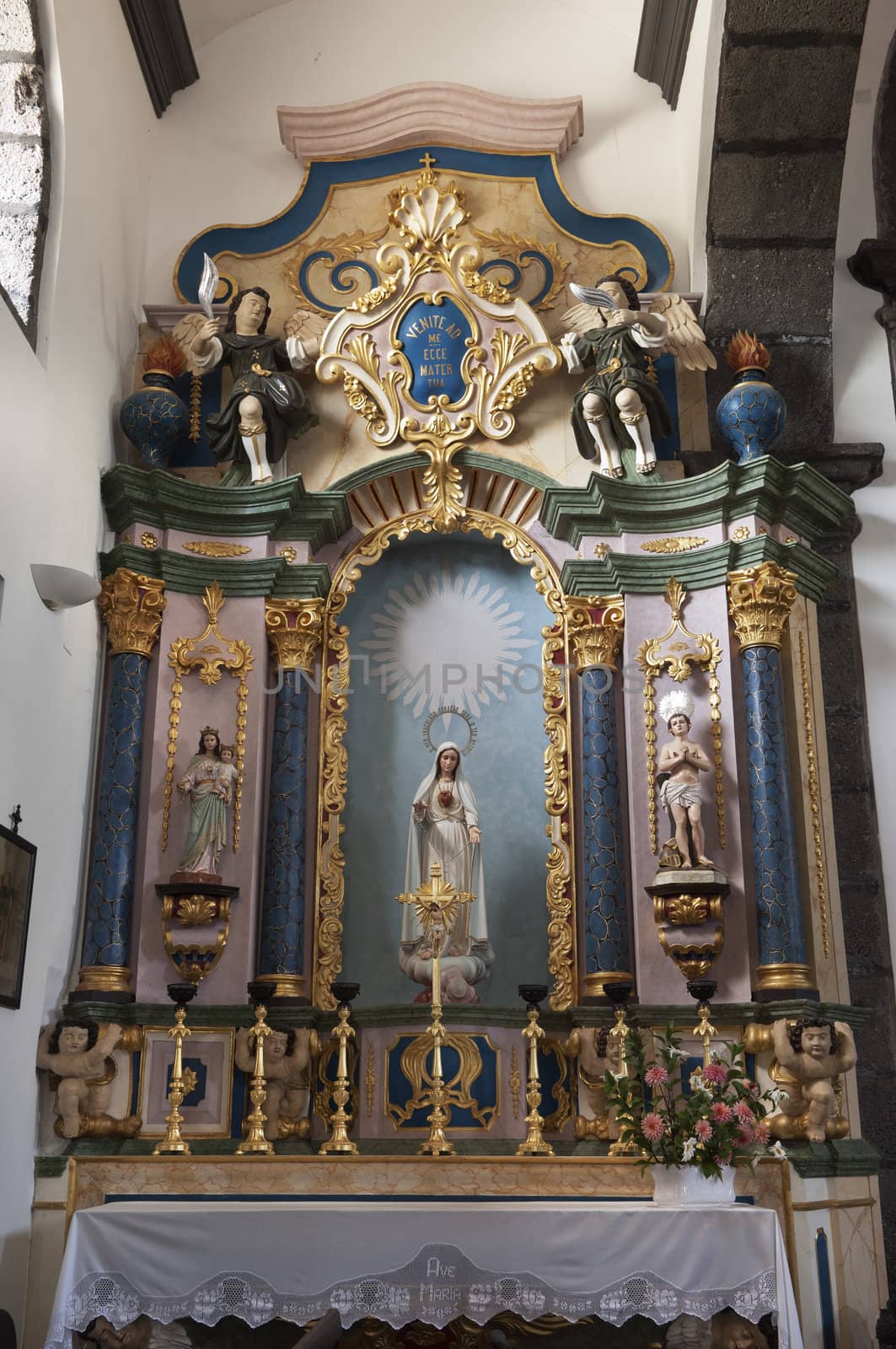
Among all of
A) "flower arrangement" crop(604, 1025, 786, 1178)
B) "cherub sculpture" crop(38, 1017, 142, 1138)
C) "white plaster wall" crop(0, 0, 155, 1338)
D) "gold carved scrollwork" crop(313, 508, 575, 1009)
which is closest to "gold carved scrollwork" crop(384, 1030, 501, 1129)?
"gold carved scrollwork" crop(313, 508, 575, 1009)

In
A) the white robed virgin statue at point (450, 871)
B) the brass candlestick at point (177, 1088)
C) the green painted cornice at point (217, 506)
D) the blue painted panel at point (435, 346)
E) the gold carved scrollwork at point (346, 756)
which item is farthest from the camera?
the blue painted panel at point (435, 346)

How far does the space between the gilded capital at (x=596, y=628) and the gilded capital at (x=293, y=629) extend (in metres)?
1.39

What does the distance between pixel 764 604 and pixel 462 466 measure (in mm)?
1903

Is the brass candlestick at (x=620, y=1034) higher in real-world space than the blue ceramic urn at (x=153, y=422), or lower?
lower

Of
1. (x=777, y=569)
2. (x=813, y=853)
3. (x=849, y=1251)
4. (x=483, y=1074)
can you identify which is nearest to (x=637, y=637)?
(x=777, y=569)

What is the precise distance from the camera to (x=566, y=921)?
747 cm

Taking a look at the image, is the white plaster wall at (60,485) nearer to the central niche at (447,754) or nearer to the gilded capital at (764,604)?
the central niche at (447,754)

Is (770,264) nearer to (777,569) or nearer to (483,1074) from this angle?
(777,569)

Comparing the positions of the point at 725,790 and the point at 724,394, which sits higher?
the point at 724,394

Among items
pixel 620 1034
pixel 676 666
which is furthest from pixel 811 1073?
pixel 676 666

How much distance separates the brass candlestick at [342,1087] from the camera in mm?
6504

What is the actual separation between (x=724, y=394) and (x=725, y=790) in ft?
7.77

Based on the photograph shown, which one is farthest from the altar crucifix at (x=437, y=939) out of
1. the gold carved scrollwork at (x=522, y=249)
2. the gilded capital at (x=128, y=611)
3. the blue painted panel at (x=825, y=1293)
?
the gold carved scrollwork at (x=522, y=249)

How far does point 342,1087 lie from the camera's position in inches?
261
